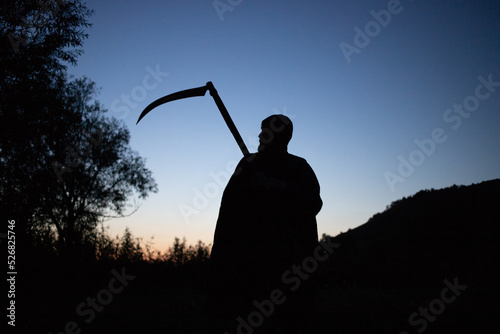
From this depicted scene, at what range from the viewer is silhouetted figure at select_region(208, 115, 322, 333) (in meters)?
3.06

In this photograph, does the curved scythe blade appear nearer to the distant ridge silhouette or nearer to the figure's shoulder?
the figure's shoulder

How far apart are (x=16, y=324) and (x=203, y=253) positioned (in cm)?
945

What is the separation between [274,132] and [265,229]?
1161 mm

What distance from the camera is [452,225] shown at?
20078 millimetres

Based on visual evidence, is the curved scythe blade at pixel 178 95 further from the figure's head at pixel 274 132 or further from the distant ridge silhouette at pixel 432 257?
the distant ridge silhouette at pixel 432 257

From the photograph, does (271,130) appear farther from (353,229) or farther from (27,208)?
(353,229)

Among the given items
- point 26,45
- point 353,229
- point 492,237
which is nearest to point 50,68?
point 26,45
